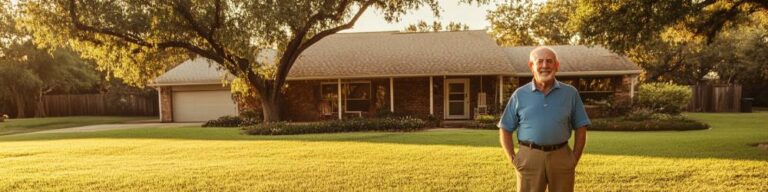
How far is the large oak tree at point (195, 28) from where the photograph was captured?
15.4 meters

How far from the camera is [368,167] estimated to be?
771cm

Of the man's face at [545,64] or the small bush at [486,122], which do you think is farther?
the small bush at [486,122]

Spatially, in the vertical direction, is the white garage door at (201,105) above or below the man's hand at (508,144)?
below

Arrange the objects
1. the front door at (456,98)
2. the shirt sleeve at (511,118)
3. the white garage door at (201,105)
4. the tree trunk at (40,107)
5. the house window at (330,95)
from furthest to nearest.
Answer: the tree trunk at (40,107)
the white garage door at (201,105)
the house window at (330,95)
the front door at (456,98)
the shirt sleeve at (511,118)

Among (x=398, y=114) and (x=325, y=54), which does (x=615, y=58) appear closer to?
(x=398, y=114)

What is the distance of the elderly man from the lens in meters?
3.64

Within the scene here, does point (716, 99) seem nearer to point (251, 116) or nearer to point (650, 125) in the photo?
point (650, 125)

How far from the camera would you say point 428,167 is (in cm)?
762

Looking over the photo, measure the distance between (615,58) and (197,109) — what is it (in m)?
18.8

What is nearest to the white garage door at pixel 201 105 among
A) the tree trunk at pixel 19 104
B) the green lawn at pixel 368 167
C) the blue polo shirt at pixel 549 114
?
the green lawn at pixel 368 167

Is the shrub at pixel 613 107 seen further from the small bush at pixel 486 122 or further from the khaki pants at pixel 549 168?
the khaki pants at pixel 549 168

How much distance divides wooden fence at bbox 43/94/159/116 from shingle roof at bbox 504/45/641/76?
21.8m

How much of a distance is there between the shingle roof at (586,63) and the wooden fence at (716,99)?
8046 mm

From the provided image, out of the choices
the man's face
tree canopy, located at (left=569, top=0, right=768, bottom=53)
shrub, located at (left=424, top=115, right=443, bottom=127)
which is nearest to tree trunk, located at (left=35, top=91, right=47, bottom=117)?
shrub, located at (left=424, top=115, right=443, bottom=127)
